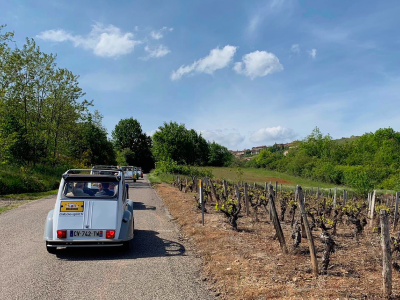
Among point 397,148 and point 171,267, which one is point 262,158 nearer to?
point 397,148

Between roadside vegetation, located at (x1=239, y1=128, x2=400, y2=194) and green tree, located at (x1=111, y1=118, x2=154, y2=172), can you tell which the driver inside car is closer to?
roadside vegetation, located at (x1=239, y1=128, x2=400, y2=194)

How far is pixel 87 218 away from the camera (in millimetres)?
7258

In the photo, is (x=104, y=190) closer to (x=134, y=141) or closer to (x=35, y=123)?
(x=35, y=123)

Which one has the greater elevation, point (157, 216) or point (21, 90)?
point (21, 90)

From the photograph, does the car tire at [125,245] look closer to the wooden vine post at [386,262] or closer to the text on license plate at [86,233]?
the text on license plate at [86,233]

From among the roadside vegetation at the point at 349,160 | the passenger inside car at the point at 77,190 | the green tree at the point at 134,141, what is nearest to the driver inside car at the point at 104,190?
the passenger inside car at the point at 77,190

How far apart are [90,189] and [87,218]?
0.98 m

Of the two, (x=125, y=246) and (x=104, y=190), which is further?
(x=104, y=190)

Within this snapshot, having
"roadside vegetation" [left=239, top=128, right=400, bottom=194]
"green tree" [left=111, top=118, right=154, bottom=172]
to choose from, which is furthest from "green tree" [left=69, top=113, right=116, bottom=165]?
"roadside vegetation" [left=239, top=128, right=400, bottom=194]

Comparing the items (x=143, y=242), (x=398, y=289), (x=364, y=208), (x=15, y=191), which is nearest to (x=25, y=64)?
(x=15, y=191)

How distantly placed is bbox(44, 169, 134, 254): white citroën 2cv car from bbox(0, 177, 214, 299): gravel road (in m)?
0.42

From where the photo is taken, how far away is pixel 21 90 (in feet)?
99.4

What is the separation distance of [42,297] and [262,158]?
321 ft

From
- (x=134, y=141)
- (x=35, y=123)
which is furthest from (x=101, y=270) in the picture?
(x=134, y=141)
